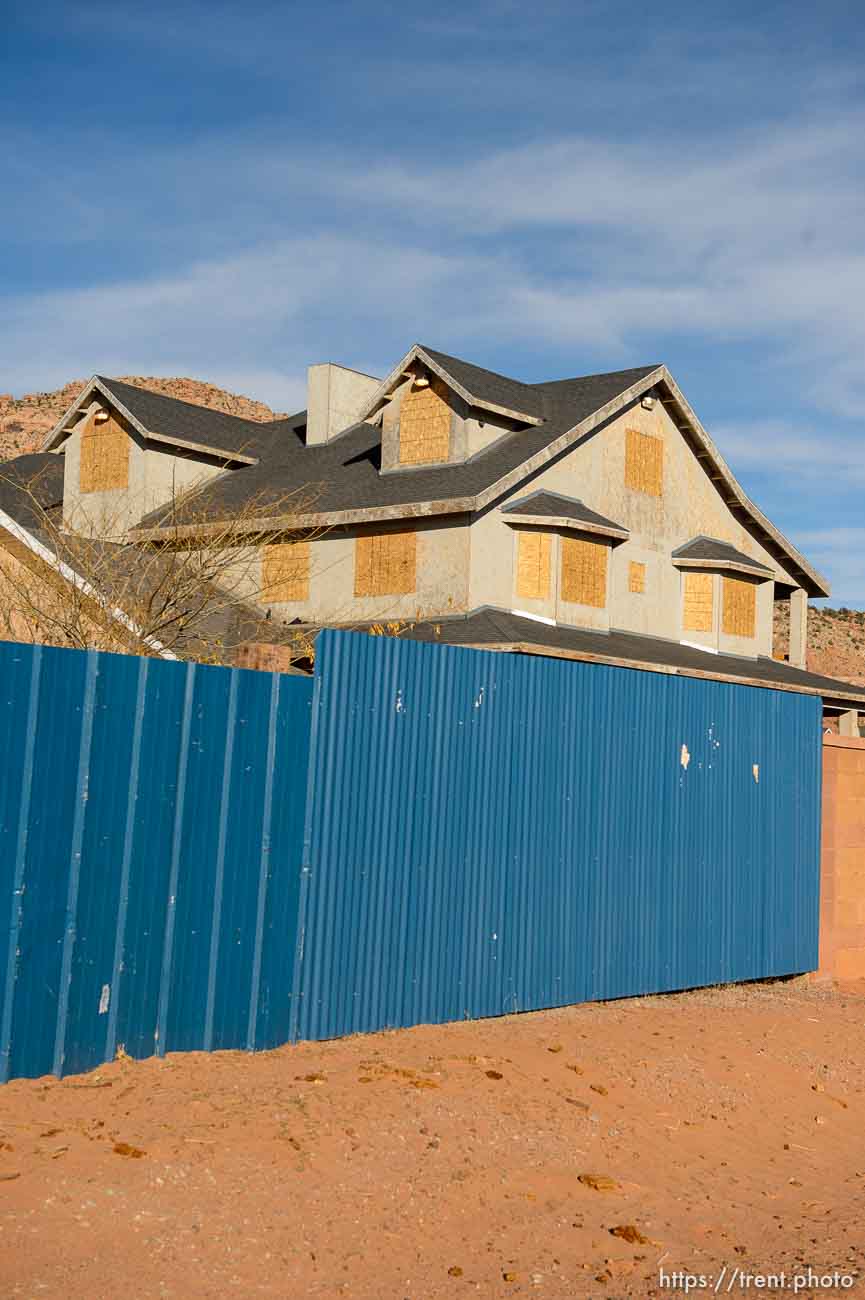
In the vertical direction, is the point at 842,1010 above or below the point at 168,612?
below

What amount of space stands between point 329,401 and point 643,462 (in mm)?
6869

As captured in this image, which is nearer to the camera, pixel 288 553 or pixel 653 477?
pixel 288 553

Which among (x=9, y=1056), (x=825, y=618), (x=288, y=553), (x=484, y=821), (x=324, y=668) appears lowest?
(x=9, y=1056)

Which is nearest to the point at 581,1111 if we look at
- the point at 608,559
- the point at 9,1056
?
the point at 9,1056

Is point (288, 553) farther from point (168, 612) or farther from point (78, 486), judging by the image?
point (168, 612)

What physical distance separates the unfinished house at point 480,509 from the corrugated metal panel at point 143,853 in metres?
11.6

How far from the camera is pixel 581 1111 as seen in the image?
7.28 metres

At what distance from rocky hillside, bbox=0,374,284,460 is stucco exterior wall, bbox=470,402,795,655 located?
6002cm

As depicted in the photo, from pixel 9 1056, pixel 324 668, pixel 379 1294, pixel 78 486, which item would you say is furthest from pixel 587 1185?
pixel 78 486

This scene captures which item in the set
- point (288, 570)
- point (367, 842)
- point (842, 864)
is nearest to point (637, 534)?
point (288, 570)

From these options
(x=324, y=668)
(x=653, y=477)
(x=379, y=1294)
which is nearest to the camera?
(x=379, y=1294)

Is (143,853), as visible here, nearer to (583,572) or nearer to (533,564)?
(533,564)

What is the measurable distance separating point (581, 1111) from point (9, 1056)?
299 centimetres

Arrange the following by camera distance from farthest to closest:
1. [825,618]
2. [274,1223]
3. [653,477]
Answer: [825,618] → [653,477] → [274,1223]
